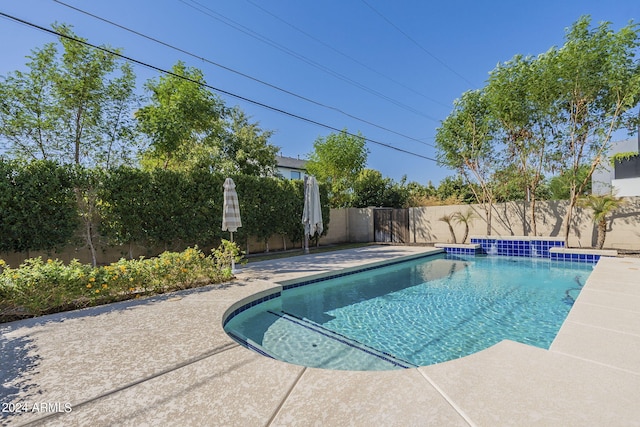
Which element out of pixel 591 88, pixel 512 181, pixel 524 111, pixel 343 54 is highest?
pixel 343 54

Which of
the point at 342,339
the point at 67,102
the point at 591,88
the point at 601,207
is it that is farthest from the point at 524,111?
the point at 67,102

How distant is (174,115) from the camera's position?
11227mm

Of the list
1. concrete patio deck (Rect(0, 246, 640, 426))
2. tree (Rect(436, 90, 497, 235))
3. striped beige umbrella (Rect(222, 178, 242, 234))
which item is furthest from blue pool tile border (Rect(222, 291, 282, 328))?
tree (Rect(436, 90, 497, 235))

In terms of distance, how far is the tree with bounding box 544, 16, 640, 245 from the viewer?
8484 mm

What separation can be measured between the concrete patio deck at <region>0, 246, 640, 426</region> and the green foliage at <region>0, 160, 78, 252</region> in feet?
15.8

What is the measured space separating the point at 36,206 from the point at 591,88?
50.7 feet

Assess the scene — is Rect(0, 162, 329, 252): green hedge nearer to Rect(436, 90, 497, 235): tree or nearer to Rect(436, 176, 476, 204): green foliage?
Rect(436, 90, 497, 235): tree

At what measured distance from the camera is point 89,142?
1005 centimetres

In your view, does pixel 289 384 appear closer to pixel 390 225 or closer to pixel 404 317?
pixel 404 317

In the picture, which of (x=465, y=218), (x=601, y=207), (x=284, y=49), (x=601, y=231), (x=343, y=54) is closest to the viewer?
(x=601, y=207)

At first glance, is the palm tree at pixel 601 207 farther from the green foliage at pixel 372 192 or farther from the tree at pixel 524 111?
the green foliage at pixel 372 192

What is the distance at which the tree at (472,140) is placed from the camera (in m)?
11.9

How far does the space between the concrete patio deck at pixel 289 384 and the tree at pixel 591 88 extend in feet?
29.2

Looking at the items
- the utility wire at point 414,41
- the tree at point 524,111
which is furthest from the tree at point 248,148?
the tree at point 524,111
